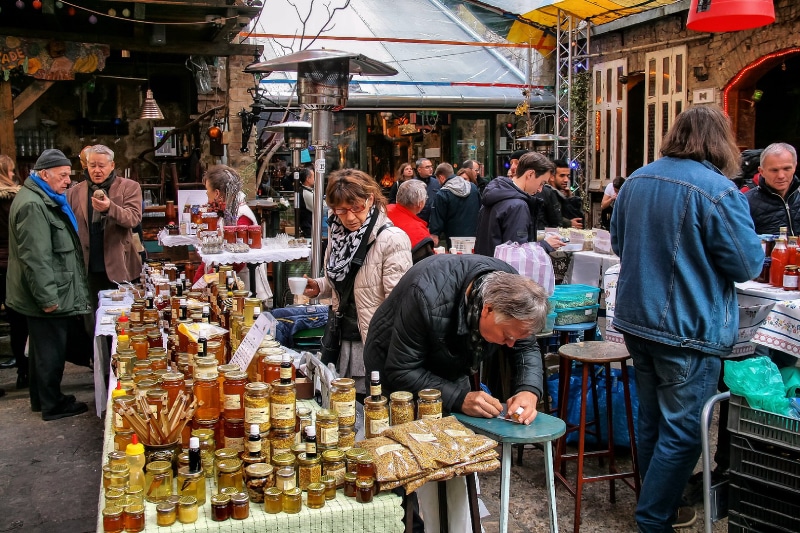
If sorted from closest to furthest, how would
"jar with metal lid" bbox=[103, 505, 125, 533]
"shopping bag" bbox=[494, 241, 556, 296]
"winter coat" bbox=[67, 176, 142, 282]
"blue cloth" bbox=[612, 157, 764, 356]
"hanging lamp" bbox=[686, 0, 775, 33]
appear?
"jar with metal lid" bbox=[103, 505, 125, 533] < "blue cloth" bbox=[612, 157, 764, 356] < "shopping bag" bbox=[494, 241, 556, 296] < "hanging lamp" bbox=[686, 0, 775, 33] < "winter coat" bbox=[67, 176, 142, 282]

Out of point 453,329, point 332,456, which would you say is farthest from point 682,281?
point 332,456

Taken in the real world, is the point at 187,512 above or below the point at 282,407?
below

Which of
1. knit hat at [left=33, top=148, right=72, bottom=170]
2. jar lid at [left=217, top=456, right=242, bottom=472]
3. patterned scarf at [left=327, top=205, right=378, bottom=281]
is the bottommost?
jar lid at [left=217, top=456, right=242, bottom=472]

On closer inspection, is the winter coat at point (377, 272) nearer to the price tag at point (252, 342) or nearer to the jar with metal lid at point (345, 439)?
the price tag at point (252, 342)

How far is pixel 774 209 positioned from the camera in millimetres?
4980

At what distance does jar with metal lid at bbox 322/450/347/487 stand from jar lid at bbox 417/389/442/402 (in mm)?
484

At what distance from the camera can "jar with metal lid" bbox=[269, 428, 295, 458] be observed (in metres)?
2.52

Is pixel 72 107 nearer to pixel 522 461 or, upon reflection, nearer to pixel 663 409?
pixel 522 461

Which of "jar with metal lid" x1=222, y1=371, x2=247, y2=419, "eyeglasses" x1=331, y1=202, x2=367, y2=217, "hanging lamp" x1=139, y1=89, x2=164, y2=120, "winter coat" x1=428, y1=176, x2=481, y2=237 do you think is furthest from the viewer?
"hanging lamp" x1=139, y1=89, x2=164, y2=120

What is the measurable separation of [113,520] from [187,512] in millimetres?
193

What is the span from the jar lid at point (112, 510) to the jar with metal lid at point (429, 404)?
1062 millimetres

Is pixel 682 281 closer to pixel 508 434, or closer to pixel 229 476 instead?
pixel 508 434

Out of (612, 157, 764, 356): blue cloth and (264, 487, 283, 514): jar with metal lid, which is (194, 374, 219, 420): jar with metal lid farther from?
(612, 157, 764, 356): blue cloth

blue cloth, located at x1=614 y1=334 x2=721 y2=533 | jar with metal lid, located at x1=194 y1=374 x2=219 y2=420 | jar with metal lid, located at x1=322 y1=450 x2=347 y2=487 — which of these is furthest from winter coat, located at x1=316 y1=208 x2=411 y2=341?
jar with metal lid, located at x1=322 y1=450 x2=347 y2=487
